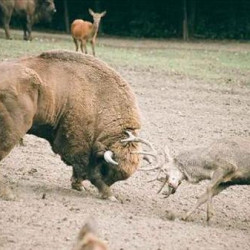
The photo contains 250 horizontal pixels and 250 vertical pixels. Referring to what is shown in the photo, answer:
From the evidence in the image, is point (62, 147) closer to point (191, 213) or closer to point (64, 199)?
point (64, 199)

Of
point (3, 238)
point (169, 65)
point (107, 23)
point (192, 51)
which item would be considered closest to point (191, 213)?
point (3, 238)

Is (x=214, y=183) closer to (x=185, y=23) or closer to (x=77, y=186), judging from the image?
(x=77, y=186)

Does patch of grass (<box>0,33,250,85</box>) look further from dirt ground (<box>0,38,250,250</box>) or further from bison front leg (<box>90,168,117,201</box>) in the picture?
bison front leg (<box>90,168,117,201</box>)

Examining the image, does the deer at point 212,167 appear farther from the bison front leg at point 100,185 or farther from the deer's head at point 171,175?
the bison front leg at point 100,185

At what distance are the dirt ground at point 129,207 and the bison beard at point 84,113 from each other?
382 mm

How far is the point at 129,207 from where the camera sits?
8742 mm

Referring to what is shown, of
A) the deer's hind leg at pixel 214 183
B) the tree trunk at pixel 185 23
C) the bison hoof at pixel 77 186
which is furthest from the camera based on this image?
the tree trunk at pixel 185 23

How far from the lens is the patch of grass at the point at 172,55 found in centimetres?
2094

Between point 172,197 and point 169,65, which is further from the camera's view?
point 169,65

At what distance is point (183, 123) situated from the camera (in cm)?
1388

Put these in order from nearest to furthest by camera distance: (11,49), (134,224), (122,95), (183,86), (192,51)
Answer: (134,224) < (122,95) < (183,86) < (11,49) < (192,51)

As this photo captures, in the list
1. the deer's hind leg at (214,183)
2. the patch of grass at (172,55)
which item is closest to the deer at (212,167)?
the deer's hind leg at (214,183)

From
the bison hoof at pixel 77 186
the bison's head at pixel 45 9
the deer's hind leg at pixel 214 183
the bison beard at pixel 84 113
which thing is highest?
the bison beard at pixel 84 113

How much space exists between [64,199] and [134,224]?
1.15 m
